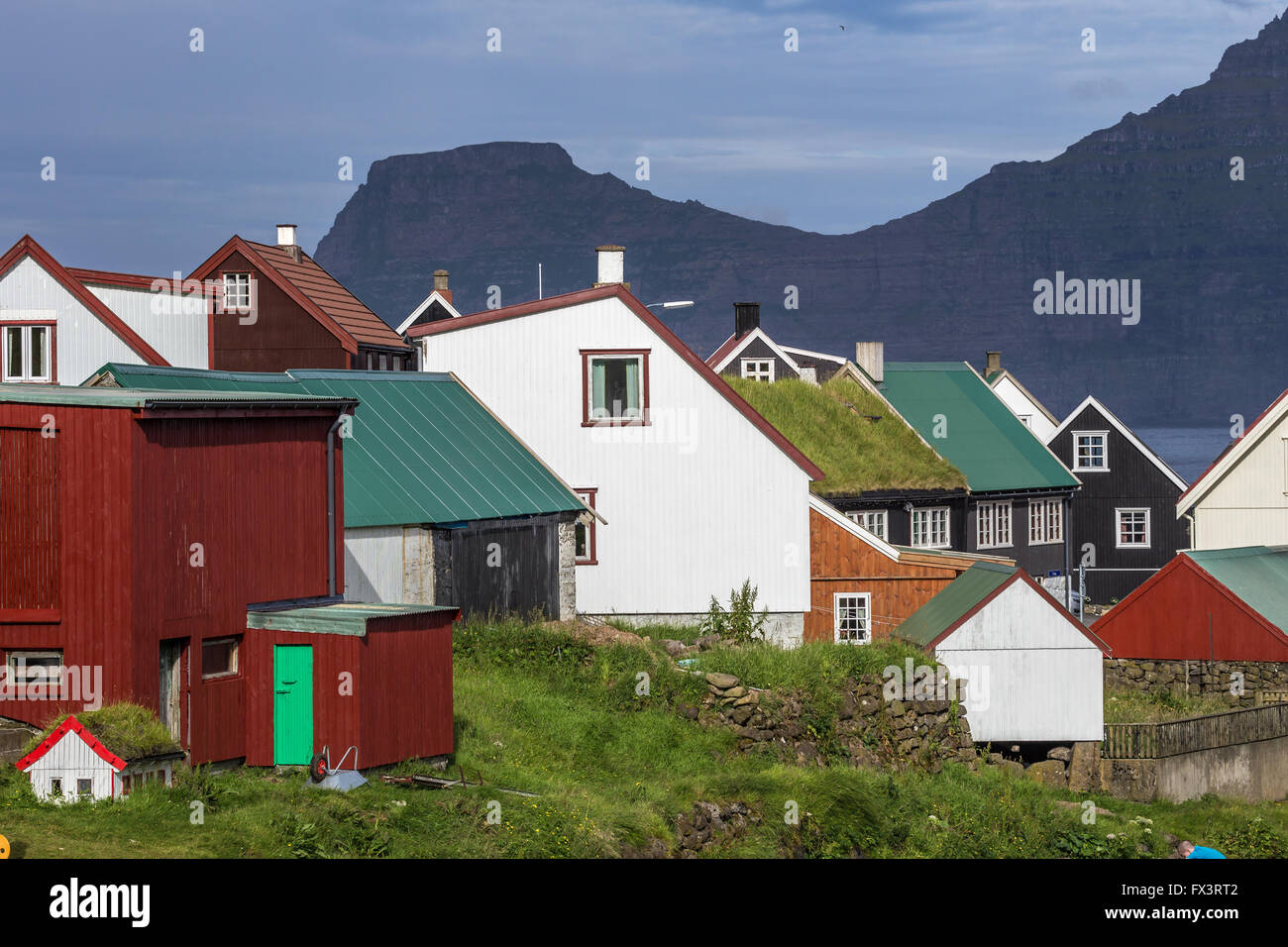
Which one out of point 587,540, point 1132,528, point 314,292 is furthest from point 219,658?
point 1132,528

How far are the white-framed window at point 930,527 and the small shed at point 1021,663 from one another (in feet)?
61.1

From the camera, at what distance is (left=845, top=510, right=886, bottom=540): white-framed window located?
162 ft

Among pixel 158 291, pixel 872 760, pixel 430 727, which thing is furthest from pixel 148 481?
pixel 158 291

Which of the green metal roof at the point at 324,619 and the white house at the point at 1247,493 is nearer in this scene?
the green metal roof at the point at 324,619

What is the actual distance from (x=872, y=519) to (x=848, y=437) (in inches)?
102

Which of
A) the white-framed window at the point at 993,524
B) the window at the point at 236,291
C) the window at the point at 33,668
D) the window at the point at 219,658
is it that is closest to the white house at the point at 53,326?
the window at the point at 236,291

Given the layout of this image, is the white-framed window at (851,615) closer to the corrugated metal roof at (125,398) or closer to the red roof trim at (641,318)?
the red roof trim at (641,318)

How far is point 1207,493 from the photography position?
5000cm

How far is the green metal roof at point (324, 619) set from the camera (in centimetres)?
2086

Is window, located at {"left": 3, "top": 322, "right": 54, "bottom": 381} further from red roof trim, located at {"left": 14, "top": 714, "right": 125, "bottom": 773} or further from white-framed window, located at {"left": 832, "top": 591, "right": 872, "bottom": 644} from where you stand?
red roof trim, located at {"left": 14, "top": 714, "right": 125, "bottom": 773}
